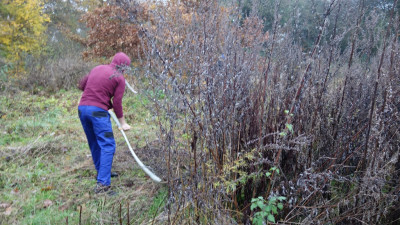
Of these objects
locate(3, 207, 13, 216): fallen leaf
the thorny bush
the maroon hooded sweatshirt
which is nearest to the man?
the maroon hooded sweatshirt

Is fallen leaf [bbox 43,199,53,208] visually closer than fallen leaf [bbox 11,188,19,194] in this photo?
Yes

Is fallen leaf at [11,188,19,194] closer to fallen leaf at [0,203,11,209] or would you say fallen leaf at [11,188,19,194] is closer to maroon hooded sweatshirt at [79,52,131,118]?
fallen leaf at [0,203,11,209]

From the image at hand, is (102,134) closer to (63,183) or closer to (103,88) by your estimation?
(103,88)

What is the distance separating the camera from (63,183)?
Result: 12.6 feet

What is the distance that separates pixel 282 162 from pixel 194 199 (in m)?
0.97

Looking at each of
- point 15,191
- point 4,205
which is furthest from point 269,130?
point 15,191

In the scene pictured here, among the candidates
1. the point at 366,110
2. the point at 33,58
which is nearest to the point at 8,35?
the point at 33,58

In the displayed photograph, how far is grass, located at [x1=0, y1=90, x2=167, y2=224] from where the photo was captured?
2832 millimetres

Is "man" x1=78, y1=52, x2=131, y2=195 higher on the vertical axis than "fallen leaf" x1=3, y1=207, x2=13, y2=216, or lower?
higher

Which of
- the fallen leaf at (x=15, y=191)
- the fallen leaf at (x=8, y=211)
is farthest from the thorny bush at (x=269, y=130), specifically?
the fallen leaf at (x=15, y=191)

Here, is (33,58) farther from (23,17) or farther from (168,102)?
(168,102)

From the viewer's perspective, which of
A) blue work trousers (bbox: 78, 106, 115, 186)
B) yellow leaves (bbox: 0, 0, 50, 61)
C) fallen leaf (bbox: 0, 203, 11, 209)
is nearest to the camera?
fallen leaf (bbox: 0, 203, 11, 209)

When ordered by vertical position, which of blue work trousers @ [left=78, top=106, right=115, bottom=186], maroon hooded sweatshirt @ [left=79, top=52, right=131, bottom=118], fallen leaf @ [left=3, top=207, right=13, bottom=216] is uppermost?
maroon hooded sweatshirt @ [left=79, top=52, right=131, bottom=118]

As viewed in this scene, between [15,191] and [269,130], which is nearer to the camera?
[269,130]
